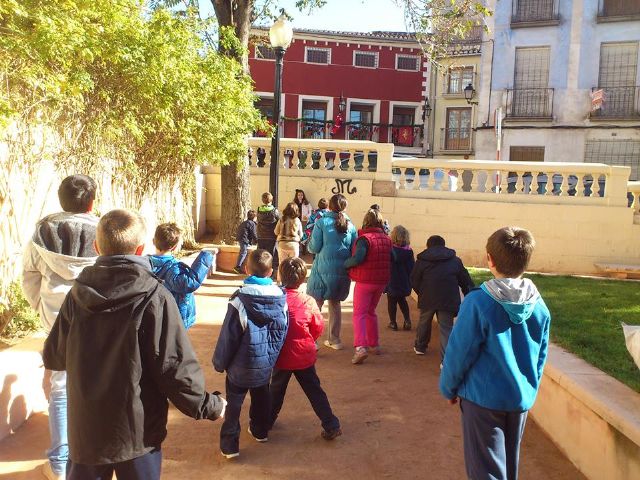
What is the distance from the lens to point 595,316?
6906 millimetres

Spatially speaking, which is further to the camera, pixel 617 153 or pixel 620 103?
pixel 617 153

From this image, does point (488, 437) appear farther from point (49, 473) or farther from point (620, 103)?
point (620, 103)

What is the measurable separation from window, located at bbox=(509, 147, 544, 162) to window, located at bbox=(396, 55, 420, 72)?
9.46m

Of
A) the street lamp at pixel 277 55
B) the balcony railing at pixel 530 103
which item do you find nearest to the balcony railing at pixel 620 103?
the balcony railing at pixel 530 103

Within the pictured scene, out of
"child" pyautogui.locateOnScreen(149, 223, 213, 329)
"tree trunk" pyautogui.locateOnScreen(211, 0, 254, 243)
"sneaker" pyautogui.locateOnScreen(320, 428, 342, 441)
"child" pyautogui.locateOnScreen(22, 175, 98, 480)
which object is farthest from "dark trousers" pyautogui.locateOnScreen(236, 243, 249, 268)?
"child" pyautogui.locateOnScreen(22, 175, 98, 480)

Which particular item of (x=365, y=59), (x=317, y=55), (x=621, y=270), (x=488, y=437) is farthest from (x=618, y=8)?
(x=488, y=437)

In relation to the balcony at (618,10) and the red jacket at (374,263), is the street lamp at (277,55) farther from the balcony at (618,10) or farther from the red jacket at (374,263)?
the balcony at (618,10)

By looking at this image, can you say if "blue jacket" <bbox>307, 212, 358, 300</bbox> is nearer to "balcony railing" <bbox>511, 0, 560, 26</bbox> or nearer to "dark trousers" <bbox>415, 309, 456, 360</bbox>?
"dark trousers" <bbox>415, 309, 456, 360</bbox>

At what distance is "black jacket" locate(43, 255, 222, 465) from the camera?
8.25 feet

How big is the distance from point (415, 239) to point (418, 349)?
697cm

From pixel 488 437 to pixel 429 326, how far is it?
3579mm

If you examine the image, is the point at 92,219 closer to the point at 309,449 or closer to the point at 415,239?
the point at 309,449

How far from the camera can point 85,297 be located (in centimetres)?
249

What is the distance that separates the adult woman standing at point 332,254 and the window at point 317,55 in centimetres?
2633
